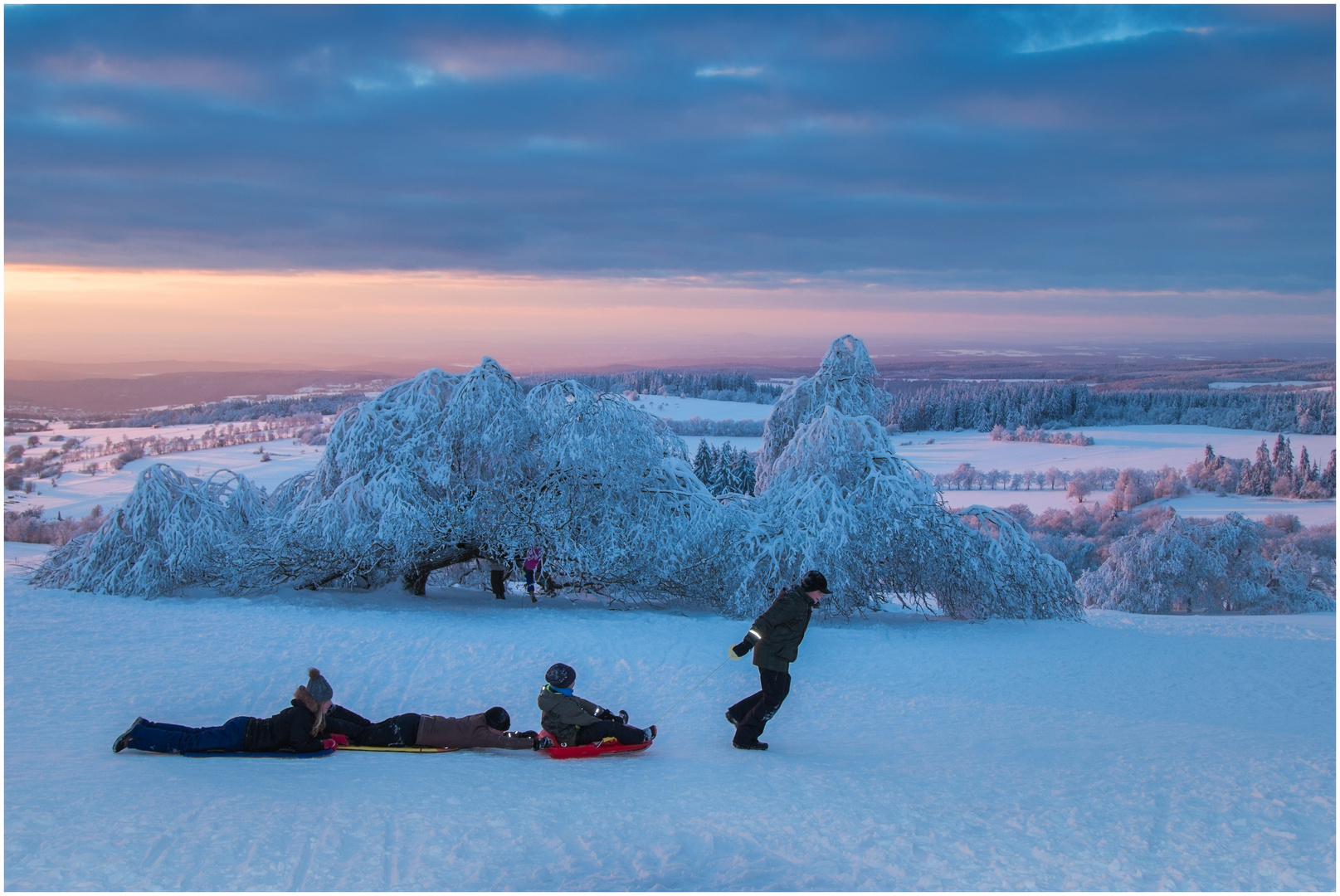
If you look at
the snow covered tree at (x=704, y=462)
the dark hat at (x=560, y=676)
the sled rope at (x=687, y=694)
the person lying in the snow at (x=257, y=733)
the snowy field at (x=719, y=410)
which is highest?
the snowy field at (x=719, y=410)

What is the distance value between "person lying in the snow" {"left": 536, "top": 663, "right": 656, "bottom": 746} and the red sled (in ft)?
0.11

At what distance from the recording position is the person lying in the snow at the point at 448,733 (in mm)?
7289

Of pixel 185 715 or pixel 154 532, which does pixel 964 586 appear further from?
pixel 154 532

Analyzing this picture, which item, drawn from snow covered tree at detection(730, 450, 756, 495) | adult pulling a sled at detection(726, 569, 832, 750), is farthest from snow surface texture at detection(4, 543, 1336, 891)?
snow covered tree at detection(730, 450, 756, 495)

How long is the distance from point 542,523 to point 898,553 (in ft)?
22.3

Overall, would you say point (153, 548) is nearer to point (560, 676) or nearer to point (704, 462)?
point (560, 676)

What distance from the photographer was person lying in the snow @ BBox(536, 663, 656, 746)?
24.1ft

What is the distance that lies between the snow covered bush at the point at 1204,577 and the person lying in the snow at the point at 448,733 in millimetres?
25525

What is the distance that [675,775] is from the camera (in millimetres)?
6707

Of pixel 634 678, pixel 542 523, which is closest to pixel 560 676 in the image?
pixel 634 678

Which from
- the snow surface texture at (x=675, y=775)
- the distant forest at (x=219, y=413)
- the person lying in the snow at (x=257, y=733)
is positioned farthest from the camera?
the distant forest at (x=219, y=413)

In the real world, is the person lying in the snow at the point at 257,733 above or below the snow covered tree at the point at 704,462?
above

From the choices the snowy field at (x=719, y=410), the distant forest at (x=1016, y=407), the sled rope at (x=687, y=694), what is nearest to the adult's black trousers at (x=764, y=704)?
the sled rope at (x=687, y=694)

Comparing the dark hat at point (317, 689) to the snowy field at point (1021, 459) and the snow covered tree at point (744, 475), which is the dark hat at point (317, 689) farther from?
the snow covered tree at point (744, 475)
